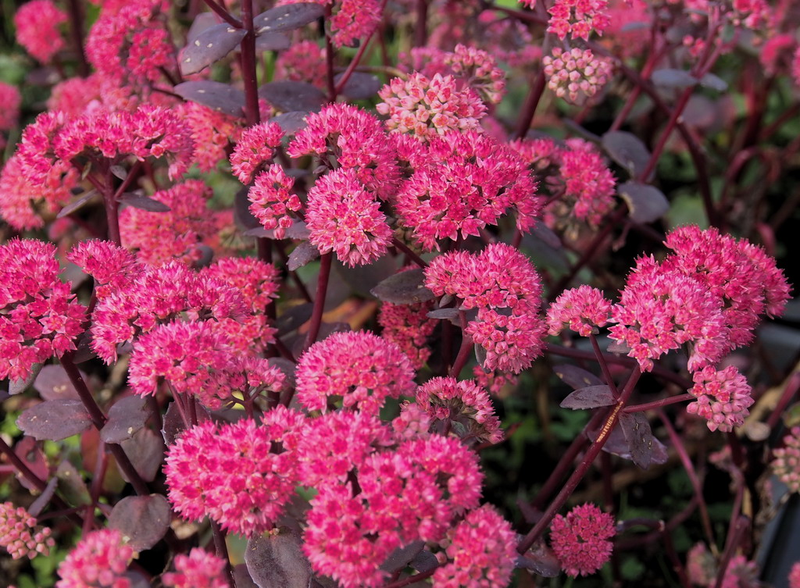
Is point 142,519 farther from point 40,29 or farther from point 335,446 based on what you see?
point 40,29

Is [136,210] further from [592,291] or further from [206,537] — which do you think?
[592,291]

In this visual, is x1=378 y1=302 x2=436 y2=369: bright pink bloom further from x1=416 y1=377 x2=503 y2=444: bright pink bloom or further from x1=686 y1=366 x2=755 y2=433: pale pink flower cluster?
x1=686 y1=366 x2=755 y2=433: pale pink flower cluster

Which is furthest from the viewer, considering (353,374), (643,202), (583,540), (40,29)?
(40,29)

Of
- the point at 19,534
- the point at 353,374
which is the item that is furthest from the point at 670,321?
the point at 19,534

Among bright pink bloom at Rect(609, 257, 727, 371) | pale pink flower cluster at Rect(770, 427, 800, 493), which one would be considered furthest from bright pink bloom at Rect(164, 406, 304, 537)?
pale pink flower cluster at Rect(770, 427, 800, 493)

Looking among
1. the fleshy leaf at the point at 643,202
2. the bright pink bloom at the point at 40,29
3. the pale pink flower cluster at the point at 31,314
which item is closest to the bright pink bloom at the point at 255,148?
the pale pink flower cluster at the point at 31,314

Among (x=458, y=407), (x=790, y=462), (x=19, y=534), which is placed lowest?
(x=790, y=462)

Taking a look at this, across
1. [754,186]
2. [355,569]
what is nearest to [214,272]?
[355,569]
